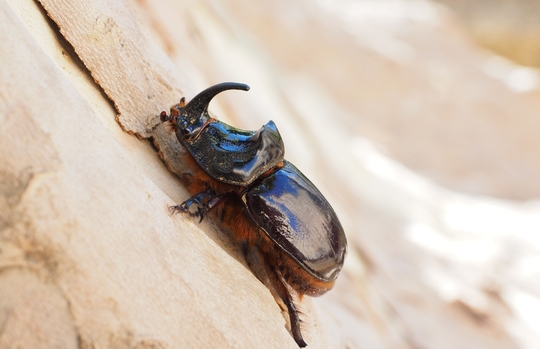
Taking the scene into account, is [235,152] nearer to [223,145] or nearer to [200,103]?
[223,145]

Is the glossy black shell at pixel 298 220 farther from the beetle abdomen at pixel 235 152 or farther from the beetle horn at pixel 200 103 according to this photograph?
the beetle horn at pixel 200 103

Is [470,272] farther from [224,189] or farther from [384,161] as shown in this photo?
[224,189]

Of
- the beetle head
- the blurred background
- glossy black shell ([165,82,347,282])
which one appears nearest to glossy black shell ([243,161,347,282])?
glossy black shell ([165,82,347,282])

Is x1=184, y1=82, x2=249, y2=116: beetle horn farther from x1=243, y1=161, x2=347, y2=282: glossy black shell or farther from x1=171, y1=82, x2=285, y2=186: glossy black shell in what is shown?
x1=243, y1=161, x2=347, y2=282: glossy black shell

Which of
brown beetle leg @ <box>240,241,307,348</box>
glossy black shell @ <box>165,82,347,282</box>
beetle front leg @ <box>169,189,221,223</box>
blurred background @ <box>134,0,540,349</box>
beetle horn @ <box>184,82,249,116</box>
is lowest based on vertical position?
blurred background @ <box>134,0,540,349</box>

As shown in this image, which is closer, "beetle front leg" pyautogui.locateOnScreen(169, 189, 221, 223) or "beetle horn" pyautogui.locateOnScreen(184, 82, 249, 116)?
"beetle front leg" pyautogui.locateOnScreen(169, 189, 221, 223)

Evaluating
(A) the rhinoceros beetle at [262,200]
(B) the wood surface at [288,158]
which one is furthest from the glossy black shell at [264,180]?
(B) the wood surface at [288,158]

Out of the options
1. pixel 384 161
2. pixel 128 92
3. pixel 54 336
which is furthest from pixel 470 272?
pixel 54 336
